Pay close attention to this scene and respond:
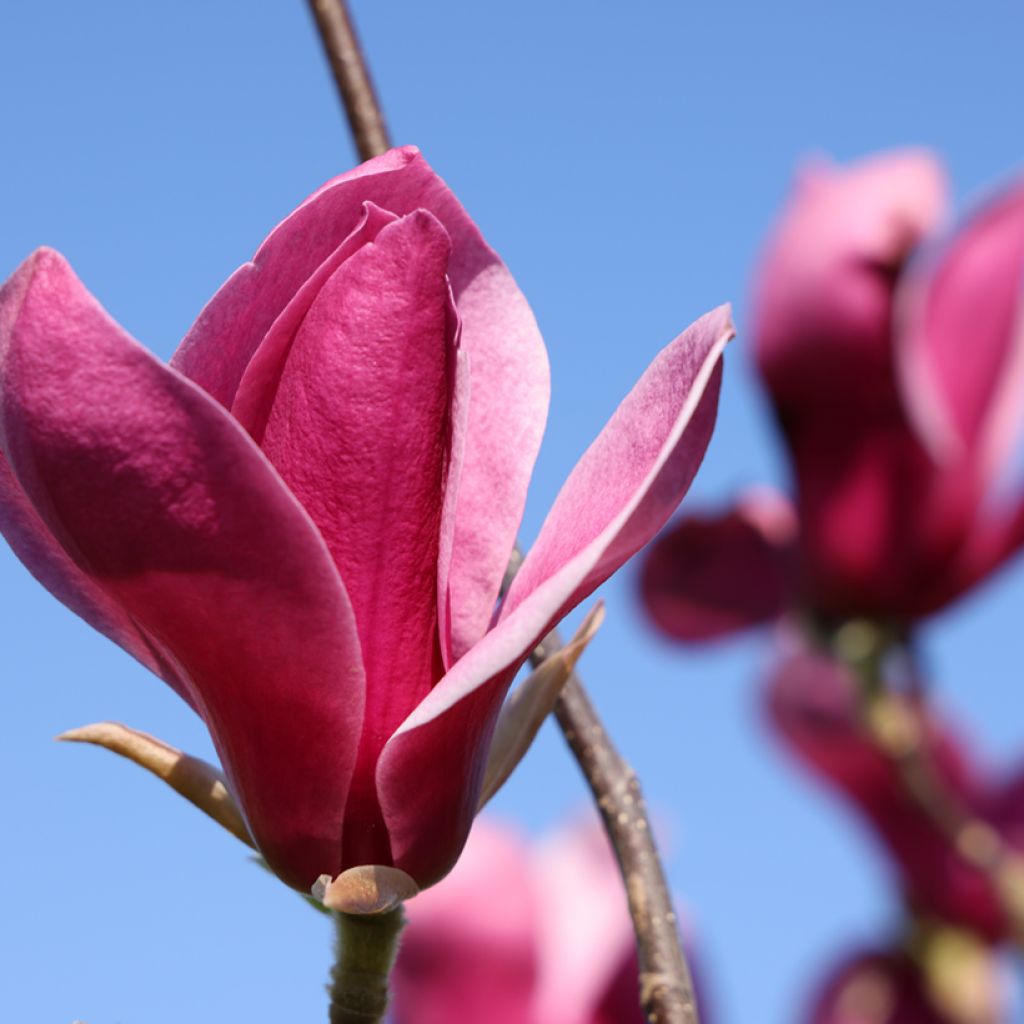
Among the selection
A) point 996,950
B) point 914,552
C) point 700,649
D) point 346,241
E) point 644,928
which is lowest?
point 996,950

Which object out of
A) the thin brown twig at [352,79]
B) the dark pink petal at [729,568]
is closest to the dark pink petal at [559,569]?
the thin brown twig at [352,79]

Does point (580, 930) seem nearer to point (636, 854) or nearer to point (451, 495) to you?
point (636, 854)

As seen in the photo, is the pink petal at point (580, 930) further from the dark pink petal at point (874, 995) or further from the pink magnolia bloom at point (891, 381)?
the pink magnolia bloom at point (891, 381)

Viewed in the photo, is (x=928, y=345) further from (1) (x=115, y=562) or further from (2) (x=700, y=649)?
(1) (x=115, y=562)

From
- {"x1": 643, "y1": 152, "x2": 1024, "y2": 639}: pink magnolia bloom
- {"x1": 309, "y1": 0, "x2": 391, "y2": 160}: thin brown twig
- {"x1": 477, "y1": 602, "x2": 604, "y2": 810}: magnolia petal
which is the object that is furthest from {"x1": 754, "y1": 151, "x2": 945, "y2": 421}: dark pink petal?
{"x1": 477, "y1": 602, "x2": 604, "y2": 810}: magnolia petal

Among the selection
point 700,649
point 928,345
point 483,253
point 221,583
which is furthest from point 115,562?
point 700,649

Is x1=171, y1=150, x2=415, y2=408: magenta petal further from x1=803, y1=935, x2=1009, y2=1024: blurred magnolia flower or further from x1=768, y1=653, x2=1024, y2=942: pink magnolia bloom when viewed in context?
x1=803, y1=935, x2=1009, y2=1024: blurred magnolia flower

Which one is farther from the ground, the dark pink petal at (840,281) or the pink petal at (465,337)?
the pink petal at (465,337)
